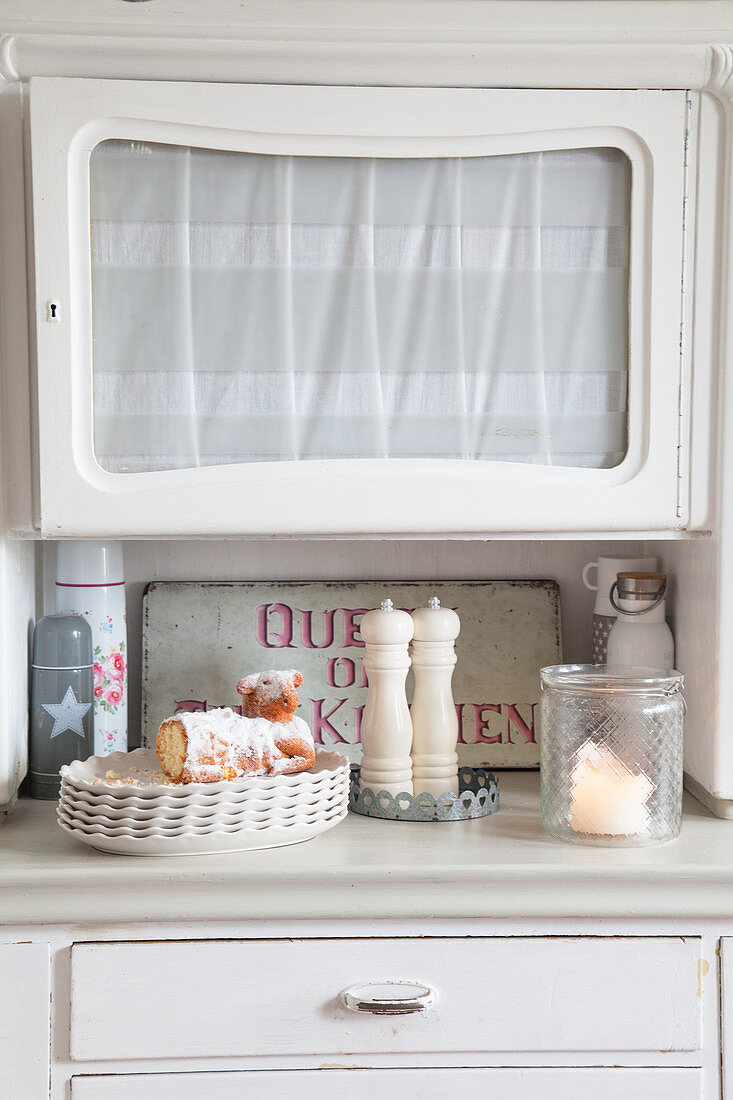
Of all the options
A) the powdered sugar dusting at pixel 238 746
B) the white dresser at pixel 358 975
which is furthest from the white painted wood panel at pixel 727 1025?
the powdered sugar dusting at pixel 238 746

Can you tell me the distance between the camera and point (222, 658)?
5.09 ft

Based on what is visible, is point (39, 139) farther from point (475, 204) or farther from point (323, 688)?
point (323, 688)

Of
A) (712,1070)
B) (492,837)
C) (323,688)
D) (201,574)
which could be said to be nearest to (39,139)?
(201,574)

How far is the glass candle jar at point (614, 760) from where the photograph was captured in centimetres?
121

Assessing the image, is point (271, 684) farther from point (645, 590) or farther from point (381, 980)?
point (645, 590)

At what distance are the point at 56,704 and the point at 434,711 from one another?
500 millimetres

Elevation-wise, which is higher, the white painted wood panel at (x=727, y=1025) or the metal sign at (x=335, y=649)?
the metal sign at (x=335, y=649)

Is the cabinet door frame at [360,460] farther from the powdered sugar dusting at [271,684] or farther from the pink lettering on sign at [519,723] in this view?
the pink lettering on sign at [519,723]

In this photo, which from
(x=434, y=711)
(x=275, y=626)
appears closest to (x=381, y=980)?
(x=434, y=711)

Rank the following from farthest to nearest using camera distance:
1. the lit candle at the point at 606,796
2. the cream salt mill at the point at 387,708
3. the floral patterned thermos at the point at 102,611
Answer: the floral patterned thermos at the point at 102,611 < the cream salt mill at the point at 387,708 < the lit candle at the point at 606,796

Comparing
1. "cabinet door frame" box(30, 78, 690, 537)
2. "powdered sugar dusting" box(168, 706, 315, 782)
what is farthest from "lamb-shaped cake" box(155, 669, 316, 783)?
"cabinet door frame" box(30, 78, 690, 537)

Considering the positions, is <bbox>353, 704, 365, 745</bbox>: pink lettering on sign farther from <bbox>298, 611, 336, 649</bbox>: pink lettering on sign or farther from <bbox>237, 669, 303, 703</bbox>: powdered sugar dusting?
<bbox>237, 669, 303, 703</bbox>: powdered sugar dusting

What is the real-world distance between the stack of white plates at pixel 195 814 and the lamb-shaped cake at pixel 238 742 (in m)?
0.02

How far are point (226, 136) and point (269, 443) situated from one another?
36 cm
